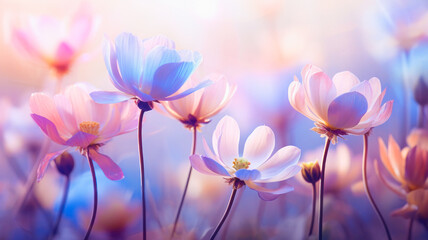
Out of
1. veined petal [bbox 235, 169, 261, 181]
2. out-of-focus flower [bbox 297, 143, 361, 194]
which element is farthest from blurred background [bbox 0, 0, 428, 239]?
veined petal [bbox 235, 169, 261, 181]

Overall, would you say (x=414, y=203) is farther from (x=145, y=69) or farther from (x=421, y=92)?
(x=145, y=69)

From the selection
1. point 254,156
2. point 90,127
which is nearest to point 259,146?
point 254,156

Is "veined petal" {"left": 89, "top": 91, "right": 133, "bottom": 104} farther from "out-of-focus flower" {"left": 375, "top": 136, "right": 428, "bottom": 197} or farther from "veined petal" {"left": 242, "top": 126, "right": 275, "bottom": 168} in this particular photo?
"out-of-focus flower" {"left": 375, "top": 136, "right": 428, "bottom": 197}

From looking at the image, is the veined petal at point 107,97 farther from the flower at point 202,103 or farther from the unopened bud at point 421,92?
the unopened bud at point 421,92

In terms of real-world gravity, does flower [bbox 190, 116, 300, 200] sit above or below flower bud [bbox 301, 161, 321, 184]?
above

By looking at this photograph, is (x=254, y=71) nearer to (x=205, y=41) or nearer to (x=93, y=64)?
(x=205, y=41)

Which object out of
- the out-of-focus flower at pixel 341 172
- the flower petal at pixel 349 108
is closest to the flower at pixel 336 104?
the flower petal at pixel 349 108
